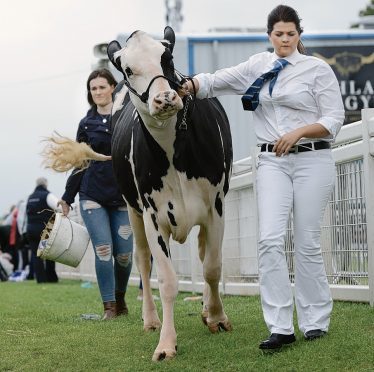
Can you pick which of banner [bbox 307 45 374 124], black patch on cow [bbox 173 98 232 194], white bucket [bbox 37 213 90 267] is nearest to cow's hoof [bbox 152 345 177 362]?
black patch on cow [bbox 173 98 232 194]

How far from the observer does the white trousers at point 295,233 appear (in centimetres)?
616

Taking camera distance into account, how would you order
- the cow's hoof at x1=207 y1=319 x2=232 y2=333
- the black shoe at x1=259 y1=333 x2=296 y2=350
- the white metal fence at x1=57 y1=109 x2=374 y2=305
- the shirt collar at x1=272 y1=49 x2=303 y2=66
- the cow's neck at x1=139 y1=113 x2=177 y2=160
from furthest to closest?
the white metal fence at x1=57 y1=109 x2=374 y2=305 → the cow's hoof at x1=207 y1=319 x2=232 y2=333 → the cow's neck at x1=139 y1=113 x2=177 y2=160 → the shirt collar at x1=272 y1=49 x2=303 y2=66 → the black shoe at x1=259 y1=333 x2=296 y2=350

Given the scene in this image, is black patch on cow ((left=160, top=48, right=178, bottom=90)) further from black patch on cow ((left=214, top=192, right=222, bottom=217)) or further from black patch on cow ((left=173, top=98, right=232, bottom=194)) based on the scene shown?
black patch on cow ((left=214, top=192, right=222, bottom=217))

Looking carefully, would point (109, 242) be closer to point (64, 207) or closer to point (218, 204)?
point (64, 207)

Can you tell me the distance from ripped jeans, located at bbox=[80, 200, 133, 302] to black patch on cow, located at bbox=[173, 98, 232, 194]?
6.87 ft

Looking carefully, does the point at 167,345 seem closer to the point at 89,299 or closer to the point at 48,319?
the point at 48,319

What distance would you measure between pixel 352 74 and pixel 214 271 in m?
11.5

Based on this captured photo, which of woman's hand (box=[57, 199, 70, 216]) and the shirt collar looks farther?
woman's hand (box=[57, 199, 70, 216])

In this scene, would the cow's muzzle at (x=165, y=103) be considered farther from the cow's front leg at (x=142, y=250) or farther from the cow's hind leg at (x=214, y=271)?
the cow's front leg at (x=142, y=250)

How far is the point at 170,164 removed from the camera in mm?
7043

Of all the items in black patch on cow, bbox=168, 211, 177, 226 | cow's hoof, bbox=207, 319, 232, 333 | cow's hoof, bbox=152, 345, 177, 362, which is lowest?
cow's hoof, bbox=207, 319, 232, 333

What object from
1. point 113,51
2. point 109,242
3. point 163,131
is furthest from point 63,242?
point 113,51

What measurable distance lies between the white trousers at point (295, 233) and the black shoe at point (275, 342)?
0.10 feet

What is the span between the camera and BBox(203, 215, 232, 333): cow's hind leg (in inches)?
293
